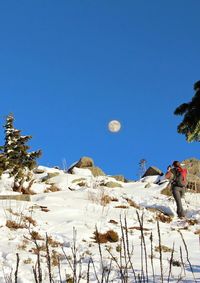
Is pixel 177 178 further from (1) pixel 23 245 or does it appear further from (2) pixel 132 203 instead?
(1) pixel 23 245

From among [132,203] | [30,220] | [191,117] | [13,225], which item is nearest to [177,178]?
[132,203]

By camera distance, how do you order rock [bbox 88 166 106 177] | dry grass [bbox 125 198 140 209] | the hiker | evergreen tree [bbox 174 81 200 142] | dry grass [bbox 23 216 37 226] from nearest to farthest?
evergreen tree [bbox 174 81 200 142], dry grass [bbox 23 216 37 226], the hiker, dry grass [bbox 125 198 140 209], rock [bbox 88 166 106 177]

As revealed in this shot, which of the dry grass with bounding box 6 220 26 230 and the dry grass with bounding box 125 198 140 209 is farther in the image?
the dry grass with bounding box 125 198 140 209

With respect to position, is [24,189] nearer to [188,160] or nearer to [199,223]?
[199,223]

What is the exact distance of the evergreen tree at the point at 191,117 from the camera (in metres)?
8.58

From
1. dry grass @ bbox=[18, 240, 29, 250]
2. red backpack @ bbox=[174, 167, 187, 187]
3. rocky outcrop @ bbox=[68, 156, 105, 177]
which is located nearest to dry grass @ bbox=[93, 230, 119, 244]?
dry grass @ bbox=[18, 240, 29, 250]

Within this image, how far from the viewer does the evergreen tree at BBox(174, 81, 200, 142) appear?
28.1 feet

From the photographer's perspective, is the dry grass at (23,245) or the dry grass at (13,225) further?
the dry grass at (13,225)

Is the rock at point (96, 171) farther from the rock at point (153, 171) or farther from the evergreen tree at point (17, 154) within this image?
the evergreen tree at point (17, 154)

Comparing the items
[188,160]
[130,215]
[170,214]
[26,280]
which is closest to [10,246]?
[26,280]

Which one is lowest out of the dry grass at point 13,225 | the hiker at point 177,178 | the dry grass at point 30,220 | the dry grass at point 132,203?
the dry grass at point 13,225

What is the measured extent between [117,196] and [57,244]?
7.49 meters

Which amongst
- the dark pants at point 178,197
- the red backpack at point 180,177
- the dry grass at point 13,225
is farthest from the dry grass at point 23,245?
the red backpack at point 180,177

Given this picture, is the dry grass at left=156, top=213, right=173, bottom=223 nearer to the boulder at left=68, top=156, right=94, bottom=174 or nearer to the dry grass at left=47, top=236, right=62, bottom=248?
the dry grass at left=47, top=236, right=62, bottom=248
